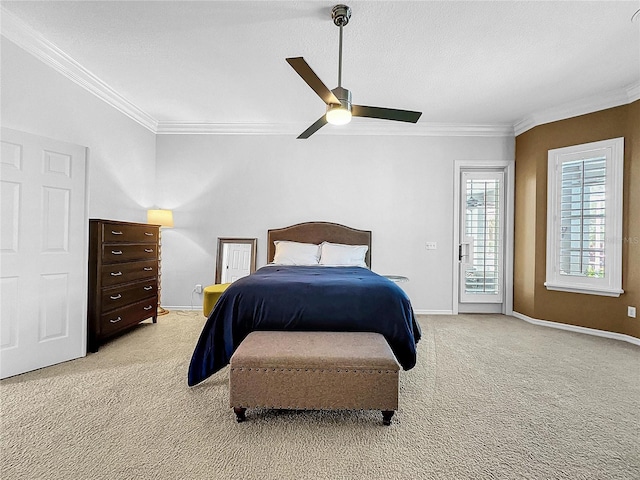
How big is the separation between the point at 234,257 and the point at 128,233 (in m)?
1.61

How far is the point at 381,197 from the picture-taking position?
5.20 metres

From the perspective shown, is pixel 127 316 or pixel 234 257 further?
pixel 234 257

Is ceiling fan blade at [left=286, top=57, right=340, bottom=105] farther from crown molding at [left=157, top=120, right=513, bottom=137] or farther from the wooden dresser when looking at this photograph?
crown molding at [left=157, top=120, right=513, bottom=137]

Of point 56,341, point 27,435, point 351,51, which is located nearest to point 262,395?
point 27,435

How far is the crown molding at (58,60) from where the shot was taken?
2.79 metres

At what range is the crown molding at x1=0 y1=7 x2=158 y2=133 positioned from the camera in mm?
2785

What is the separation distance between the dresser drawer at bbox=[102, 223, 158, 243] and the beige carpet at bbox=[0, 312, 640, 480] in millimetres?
1204

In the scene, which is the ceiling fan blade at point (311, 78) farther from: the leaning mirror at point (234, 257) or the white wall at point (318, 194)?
the leaning mirror at point (234, 257)

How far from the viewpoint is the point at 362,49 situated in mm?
3113

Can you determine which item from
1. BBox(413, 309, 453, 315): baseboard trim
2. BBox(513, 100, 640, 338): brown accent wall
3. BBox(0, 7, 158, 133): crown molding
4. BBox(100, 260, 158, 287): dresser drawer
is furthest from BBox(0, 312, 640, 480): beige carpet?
BBox(0, 7, 158, 133): crown molding

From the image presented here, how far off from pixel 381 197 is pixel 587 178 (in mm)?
2485

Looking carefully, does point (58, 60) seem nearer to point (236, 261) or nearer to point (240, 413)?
point (236, 261)

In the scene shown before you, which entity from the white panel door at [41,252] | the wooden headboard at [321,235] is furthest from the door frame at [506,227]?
the white panel door at [41,252]

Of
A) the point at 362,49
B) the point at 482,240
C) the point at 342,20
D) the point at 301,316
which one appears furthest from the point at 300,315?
the point at 482,240
